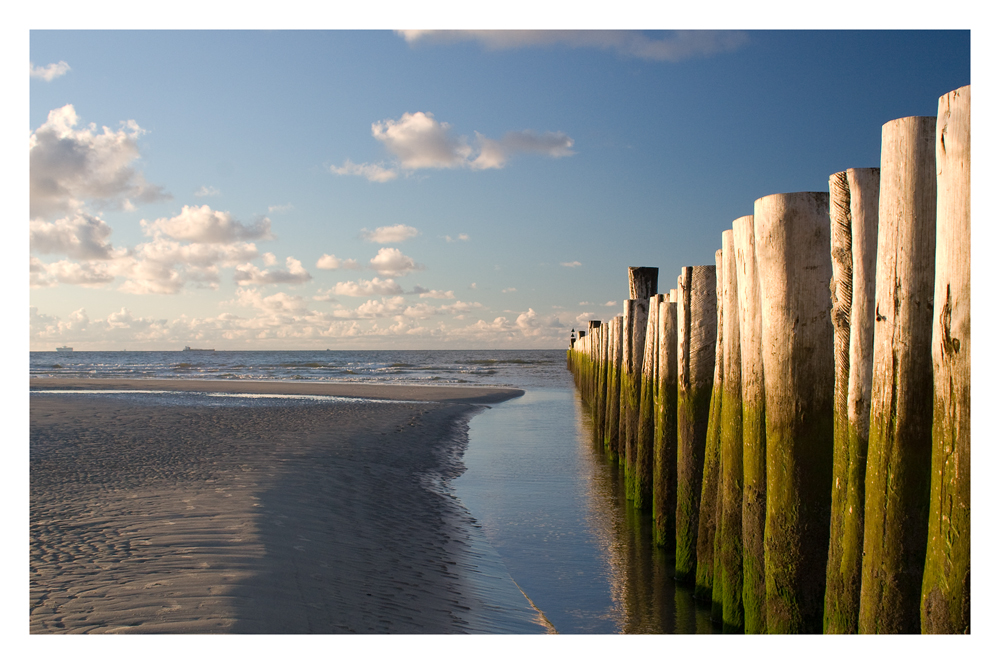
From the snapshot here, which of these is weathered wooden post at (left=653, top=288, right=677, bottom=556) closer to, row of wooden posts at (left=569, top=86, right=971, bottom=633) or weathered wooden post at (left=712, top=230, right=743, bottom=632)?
row of wooden posts at (left=569, top=86, right=971, bottom=633)

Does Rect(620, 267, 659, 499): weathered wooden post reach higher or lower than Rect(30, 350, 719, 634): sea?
higher

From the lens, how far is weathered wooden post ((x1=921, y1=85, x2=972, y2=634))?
2.02m

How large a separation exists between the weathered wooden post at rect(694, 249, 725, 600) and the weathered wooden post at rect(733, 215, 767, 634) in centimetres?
54

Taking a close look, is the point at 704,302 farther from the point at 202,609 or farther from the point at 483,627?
the point at 202,609

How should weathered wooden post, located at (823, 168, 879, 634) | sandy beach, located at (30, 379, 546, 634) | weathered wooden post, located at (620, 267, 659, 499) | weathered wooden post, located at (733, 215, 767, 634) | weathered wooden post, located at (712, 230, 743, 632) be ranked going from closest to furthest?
1. weathered wooden post, located at (823, 168, 879, 634)
2. sandy beach, located at (30, 379, 546, 634)
3. weathered wooden post, located at (733, 215, 767, 634)
4. weathered wooden post, located at (712, 230, 743, 632)
5. weathered wooden post, located at (620, 267, 659, 499)

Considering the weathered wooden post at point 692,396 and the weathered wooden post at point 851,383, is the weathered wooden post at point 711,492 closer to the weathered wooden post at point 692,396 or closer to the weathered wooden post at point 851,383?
the weathered wooden post at point 692,396

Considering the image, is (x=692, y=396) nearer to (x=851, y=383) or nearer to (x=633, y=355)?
(x=851, y=383)

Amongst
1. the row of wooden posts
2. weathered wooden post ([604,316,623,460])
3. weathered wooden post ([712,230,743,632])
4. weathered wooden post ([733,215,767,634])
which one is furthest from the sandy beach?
weathered wooden post ([604,316,623,460])

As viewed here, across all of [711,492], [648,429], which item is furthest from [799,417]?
[648,429]

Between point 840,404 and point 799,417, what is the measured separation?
0.25 meters

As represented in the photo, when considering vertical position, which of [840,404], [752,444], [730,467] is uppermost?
[840,404]

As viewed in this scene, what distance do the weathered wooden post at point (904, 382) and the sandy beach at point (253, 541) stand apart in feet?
6.74

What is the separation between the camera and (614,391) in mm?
9891

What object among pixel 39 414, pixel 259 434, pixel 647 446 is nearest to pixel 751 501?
pixel 647 446
